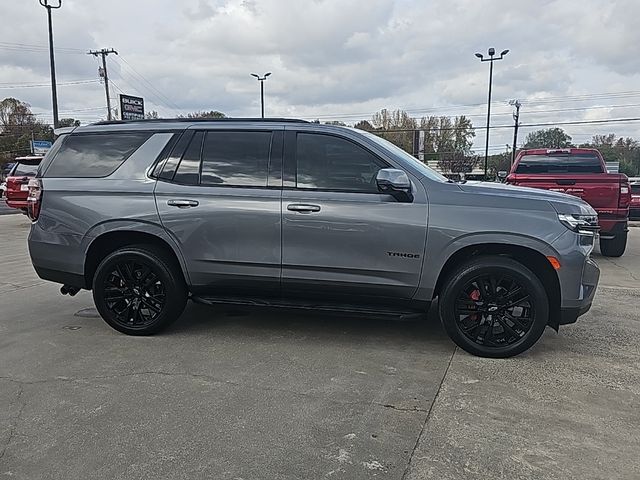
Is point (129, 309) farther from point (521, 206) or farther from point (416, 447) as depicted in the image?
point (521, 206)

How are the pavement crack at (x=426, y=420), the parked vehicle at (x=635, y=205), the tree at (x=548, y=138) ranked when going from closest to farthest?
the pavement crack at (x=426, y=420)
the parked vehicle at (x=635, y=205)
the tree at (x=548, y=138)

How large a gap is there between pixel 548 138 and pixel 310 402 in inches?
2565

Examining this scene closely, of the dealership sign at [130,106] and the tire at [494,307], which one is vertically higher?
the dealership sign at [130,106]

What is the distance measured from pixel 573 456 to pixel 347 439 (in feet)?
3.97

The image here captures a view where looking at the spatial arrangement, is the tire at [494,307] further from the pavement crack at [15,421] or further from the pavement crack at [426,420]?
the pavement crack at [15,421]

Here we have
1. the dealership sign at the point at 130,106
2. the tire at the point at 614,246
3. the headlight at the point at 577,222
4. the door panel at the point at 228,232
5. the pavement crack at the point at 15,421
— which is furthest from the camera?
the dealership sign at the point at 130,106

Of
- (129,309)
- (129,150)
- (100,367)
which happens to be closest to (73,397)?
(100,367)

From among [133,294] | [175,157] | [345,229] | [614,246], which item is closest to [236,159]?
[175,157]

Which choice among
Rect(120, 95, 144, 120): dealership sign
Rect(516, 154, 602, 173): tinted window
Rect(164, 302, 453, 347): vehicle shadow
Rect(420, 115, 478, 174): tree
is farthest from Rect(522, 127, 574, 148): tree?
Rect(164, 302, 453, 347): vehicle shadow

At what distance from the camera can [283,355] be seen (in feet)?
13.8

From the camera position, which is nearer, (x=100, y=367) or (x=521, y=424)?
(x=521, y=424)

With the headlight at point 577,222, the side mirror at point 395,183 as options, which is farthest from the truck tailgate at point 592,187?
the side mirror at point 395,183

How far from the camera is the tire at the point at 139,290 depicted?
4.58 metres

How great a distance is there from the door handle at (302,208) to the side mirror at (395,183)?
1.80 ft
